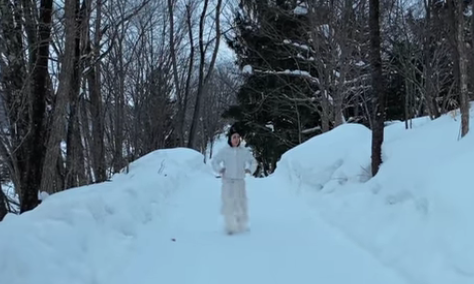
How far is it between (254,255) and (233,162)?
2.29 metres

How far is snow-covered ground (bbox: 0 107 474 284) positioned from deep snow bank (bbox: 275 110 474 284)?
0.06 ft

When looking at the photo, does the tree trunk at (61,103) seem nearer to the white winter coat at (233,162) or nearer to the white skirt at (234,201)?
the white winter coat at (233,162)

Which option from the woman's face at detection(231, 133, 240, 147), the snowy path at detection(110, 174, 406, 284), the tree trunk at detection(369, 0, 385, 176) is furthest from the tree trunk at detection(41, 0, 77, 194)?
the tree trunk at detection(369, 0, 385, 176)

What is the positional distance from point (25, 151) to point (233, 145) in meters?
3.86

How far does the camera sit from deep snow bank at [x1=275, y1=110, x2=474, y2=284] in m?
4.69

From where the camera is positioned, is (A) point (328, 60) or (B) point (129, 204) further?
(A) point (328, 60)

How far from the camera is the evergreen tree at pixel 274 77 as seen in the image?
25.8 meters

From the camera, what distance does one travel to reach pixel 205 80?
29.6 metres

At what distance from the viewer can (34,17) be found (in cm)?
850

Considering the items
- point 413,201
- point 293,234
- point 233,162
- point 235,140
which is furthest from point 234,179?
point 413,201

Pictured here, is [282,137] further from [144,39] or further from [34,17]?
[34,17]

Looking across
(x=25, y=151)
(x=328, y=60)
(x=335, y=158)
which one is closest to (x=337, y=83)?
(x=328, y=60)

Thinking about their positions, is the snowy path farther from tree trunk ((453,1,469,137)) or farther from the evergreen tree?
the evergreen tree

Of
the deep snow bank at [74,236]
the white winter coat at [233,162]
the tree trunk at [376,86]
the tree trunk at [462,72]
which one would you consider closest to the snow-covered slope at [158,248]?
the deep snow bank at [74,236]
